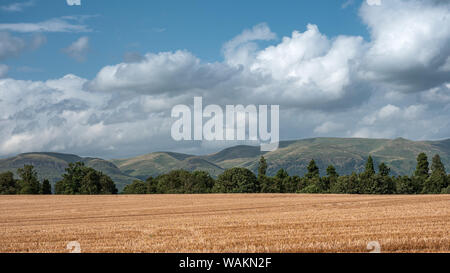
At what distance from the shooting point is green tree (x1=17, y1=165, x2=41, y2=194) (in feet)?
397

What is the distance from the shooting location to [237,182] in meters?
131

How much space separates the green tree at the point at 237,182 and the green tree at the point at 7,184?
5817cm

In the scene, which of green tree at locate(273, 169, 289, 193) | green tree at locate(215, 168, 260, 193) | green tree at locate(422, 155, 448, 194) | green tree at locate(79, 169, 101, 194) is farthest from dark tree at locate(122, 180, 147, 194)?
green tree at locate(422, 155, 448, 194)

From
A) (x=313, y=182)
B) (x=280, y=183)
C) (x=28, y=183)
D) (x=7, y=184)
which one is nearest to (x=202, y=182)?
(x=280, y=183)

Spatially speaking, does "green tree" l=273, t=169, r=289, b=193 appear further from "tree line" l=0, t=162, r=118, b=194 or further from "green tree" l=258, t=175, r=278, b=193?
"tree line" l=0, t=162, r=118, b=194

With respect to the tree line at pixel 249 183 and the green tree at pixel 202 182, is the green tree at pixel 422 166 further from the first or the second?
the green tree at pixel 202 182

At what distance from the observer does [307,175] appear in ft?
Result: 459

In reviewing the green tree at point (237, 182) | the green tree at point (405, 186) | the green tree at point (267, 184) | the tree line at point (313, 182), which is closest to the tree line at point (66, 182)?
the tree line at point (313, 182)

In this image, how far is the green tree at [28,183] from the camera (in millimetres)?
121062
